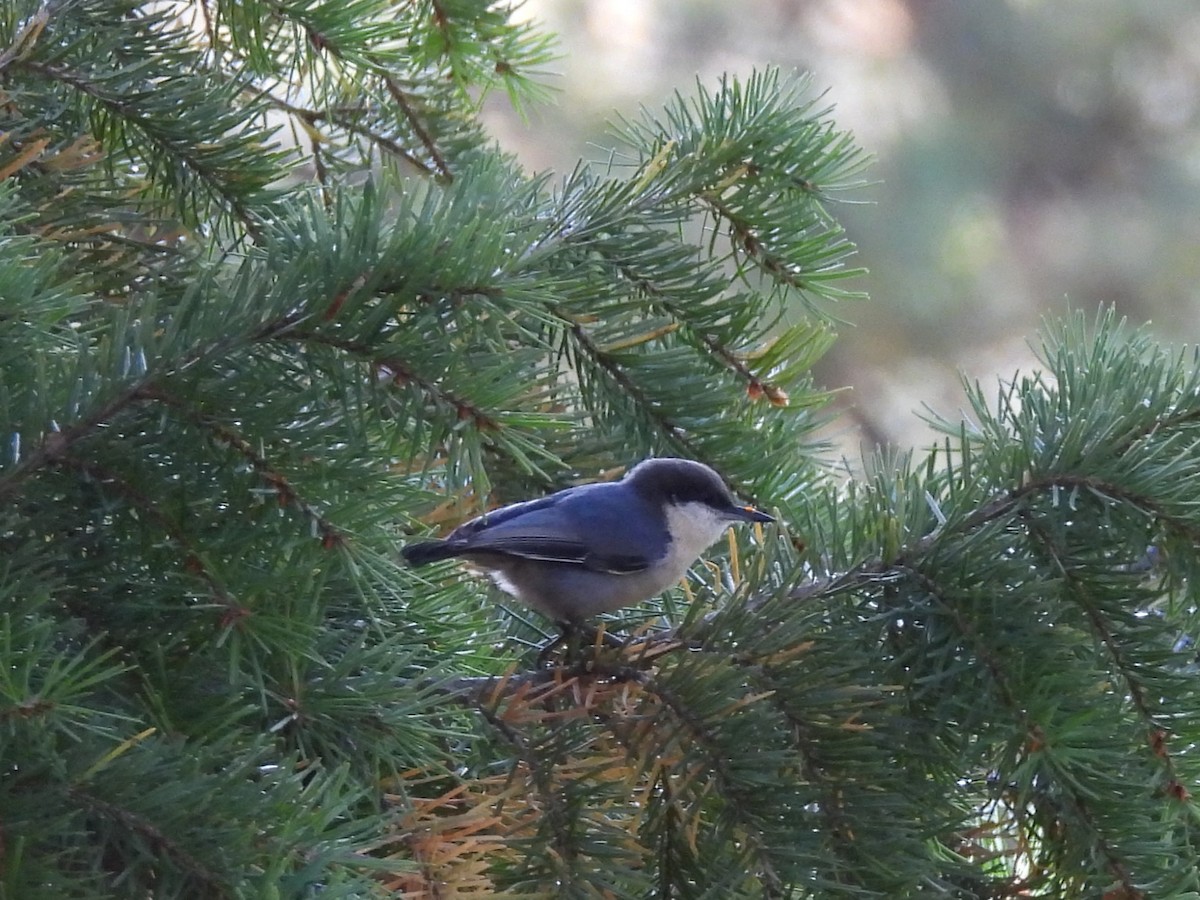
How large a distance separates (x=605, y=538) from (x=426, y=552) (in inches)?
17.8

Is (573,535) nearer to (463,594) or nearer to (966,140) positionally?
(463,594)

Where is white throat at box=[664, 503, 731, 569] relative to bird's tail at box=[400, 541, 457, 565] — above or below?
above

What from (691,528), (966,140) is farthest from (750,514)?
(966,140)

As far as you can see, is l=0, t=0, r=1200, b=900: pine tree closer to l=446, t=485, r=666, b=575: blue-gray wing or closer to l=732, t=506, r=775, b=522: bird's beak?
l=732, t=506, r=775, b=522: bird's beak

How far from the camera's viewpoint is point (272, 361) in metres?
0.56

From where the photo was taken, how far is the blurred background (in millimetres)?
3283

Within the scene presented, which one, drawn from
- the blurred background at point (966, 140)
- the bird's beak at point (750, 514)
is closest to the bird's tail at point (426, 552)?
the bird's beak at point (750, 514)

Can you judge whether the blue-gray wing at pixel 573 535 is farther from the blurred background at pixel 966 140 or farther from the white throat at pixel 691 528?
the blurred background at pixel 966 140

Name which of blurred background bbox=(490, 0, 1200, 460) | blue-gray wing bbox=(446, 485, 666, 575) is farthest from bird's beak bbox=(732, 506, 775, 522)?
blurred background bbox=(490, 0, 1200, 460)

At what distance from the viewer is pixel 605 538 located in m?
1.25

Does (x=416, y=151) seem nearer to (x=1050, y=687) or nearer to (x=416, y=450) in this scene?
(x=416, y=450)

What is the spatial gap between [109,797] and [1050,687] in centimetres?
44

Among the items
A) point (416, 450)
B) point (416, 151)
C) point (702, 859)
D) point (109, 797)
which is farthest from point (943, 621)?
point (416, 151)

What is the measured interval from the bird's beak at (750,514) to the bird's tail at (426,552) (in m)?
0.23
